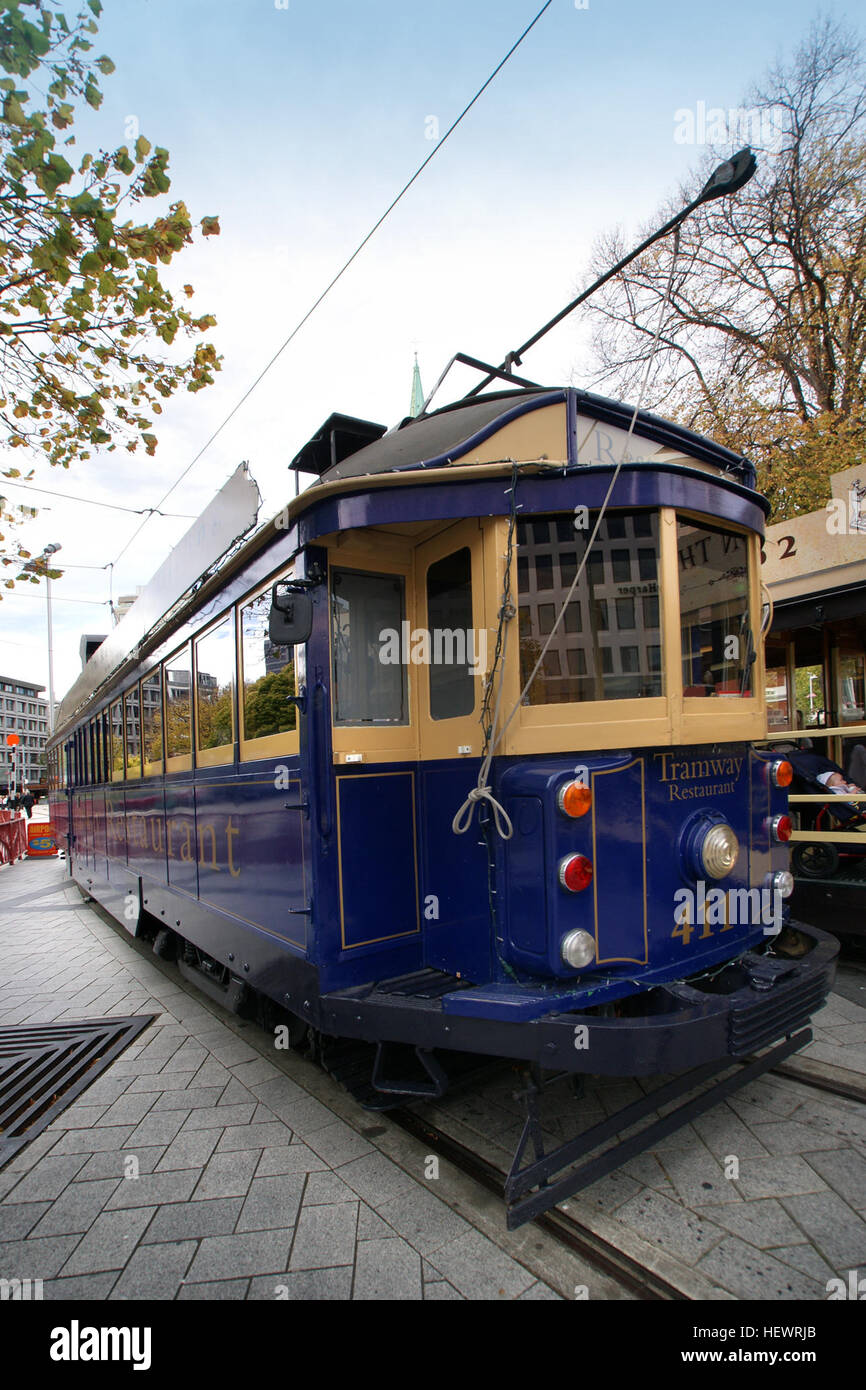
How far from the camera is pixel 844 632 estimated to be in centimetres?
667

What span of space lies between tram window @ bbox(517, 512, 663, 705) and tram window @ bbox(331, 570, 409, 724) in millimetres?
725

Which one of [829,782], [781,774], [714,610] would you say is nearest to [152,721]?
[714,610]

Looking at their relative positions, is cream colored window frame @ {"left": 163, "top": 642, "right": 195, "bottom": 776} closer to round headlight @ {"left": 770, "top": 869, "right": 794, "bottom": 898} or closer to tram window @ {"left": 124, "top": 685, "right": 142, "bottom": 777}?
tram window @ {"left": 124, "top": 685, "right": 142, "bottom": 777}

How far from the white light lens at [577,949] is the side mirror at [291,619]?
5.27ft

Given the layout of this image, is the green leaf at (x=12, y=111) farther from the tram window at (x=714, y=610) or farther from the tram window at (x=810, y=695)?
the tram window at (x=810, y=695)

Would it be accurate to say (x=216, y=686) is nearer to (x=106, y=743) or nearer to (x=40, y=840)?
(x=106, y=743)

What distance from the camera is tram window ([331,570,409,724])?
3.29 meters

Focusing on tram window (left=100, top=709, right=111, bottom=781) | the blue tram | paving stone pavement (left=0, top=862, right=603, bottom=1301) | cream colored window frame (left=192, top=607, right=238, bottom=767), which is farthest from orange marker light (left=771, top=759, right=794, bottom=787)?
tram window (left=100, top=709, right=111, bottom=781)

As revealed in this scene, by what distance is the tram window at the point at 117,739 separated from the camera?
7.43 meters

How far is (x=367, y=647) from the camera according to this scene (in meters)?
3.39

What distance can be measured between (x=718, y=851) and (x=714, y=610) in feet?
3.49
